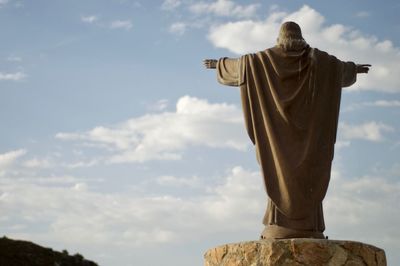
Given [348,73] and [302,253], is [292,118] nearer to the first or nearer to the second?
[348,73]

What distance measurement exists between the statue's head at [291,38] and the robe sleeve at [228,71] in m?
0.64

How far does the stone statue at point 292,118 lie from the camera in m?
8.76

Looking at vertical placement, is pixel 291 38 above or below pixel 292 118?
above

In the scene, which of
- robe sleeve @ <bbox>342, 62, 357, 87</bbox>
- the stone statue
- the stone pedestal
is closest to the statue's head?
the stone statue

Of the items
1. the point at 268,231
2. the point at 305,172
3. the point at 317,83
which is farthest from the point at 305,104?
the point at 268,231

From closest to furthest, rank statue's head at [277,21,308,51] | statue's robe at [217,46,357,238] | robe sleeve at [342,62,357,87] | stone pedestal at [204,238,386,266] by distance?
stone pedestal at [204,238,386,266], statue's robe at [217,46,357,238], statue's head at [277,21,308,51], robe sleeve at [342,62,357,87]

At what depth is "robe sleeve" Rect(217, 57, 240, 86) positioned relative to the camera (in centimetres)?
951

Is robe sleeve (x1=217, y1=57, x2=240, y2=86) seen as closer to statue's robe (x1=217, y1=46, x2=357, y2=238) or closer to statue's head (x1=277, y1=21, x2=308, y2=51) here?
statue's robe (x1=217, y1=46, x2=357, y2=238)

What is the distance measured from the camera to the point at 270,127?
9.07 metres

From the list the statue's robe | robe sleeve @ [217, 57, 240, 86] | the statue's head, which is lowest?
the statue's robe

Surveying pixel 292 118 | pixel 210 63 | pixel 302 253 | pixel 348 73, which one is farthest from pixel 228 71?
pixel 302 253

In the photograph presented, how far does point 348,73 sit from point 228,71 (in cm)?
157

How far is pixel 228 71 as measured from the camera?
377 inches

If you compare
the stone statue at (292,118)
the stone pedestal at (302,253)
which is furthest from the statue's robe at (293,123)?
the stone pedestal at (302,253)
